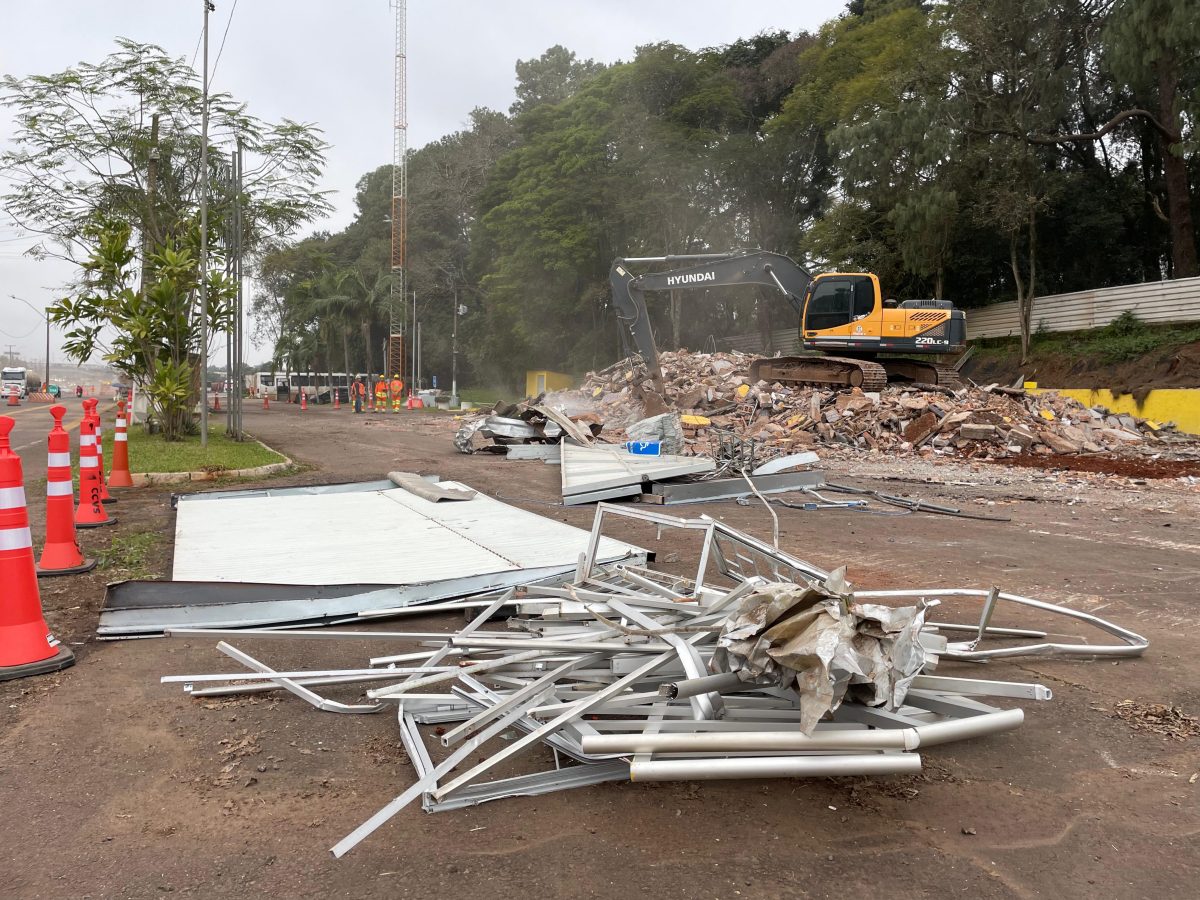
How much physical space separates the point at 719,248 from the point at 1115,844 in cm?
4332

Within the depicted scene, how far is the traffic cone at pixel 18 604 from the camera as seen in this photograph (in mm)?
4297

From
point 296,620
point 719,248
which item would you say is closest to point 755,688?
point 296,620

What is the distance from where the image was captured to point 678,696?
3057 mm

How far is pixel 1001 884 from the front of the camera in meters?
2.60

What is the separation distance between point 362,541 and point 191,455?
30.1ft

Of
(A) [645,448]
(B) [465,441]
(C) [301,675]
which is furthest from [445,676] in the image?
(B) [465,441]

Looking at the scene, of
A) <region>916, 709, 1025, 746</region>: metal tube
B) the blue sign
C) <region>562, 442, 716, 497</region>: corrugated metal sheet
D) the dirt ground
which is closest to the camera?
the dirt ground

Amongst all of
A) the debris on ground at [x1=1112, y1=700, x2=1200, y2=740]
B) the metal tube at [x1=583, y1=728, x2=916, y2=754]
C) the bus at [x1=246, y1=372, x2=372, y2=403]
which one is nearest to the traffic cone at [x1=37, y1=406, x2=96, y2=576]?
the metal tube at [x1=583, y1=728, x2=916, y2=754]

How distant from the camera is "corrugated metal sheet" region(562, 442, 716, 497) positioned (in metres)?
11.0

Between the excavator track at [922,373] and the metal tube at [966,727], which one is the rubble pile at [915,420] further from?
the metal tube at [966,727]

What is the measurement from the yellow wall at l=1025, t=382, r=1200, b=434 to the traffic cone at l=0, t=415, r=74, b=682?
21.3 metres

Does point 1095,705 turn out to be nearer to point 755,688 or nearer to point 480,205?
point 755,688

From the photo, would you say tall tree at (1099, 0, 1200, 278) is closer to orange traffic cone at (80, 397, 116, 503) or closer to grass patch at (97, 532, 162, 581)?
orange traffic cone at (80, 397, 116, 503)

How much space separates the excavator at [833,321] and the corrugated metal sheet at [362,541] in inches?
528
